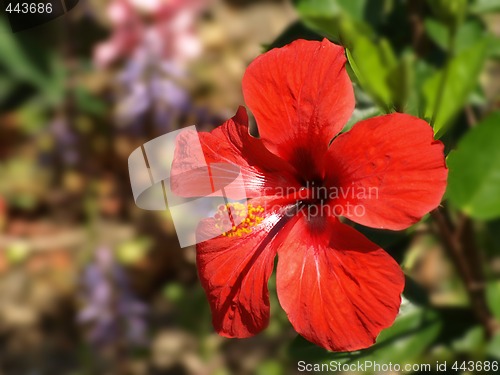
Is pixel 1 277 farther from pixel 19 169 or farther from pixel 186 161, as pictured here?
pixel 186 161

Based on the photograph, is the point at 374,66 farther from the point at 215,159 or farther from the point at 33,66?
the point at 33,66

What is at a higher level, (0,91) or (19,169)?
(0,91)

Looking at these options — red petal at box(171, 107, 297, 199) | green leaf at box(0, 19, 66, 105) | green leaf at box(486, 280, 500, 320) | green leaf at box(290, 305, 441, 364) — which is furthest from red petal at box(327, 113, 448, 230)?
green leaf at box(0, 19, 66, 105)

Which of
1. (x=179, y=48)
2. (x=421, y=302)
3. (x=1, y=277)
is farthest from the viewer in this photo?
(x=1, y=277)

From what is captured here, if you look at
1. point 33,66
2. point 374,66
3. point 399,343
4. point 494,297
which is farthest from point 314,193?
point 33,66

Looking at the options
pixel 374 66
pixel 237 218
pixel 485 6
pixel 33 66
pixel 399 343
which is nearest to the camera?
pixel 374 66

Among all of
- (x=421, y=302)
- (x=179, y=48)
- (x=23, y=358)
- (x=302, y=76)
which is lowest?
(x=23, y=358)

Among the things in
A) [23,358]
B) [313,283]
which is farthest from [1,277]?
[313,283]
